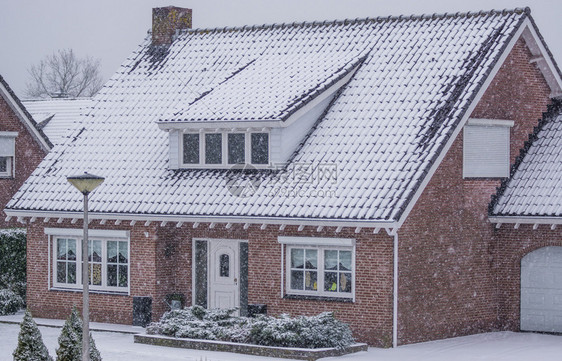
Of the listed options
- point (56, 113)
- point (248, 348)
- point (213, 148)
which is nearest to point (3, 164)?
point (56, 113)

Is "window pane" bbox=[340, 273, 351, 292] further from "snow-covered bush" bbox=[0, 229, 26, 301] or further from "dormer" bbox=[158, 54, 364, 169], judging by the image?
"snow-covered bush" bbox=[0, 229, 26, 301]

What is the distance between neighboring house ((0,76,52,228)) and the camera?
37906 mm

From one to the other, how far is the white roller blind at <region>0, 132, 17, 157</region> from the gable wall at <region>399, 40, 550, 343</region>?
17.8 meters

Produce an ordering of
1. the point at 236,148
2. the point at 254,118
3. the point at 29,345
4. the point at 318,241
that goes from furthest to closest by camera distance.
Result: the point at 236,148
the point at 254,118
the point at 318,241
the point at 29,345

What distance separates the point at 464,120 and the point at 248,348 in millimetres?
7017

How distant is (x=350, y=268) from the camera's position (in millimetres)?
25000

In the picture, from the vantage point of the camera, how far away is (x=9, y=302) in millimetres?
29828

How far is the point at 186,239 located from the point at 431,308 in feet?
20.6

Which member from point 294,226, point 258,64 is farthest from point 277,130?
point 258,64

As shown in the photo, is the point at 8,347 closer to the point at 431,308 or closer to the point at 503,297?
the point at 431,308

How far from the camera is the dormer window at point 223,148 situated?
2695 cm

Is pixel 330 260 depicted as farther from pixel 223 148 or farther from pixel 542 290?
pixel 542 290

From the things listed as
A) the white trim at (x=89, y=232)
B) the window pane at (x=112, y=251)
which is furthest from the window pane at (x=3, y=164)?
the window pane at (x=112, y=251)

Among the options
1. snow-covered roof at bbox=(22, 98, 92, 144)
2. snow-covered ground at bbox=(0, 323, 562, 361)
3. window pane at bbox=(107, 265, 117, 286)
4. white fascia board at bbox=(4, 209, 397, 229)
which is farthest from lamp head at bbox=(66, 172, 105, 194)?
snow-covered roof at bbox=(22, 98, 92, 144)
